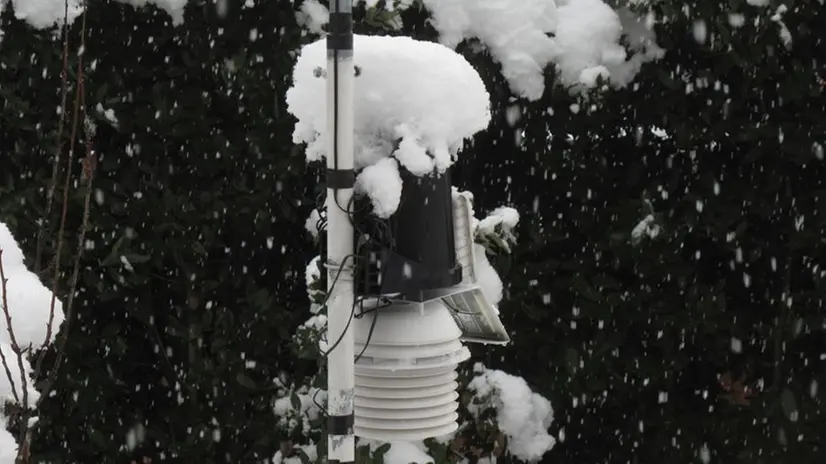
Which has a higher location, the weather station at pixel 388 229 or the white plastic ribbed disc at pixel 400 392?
the weather station at pixel 388 229

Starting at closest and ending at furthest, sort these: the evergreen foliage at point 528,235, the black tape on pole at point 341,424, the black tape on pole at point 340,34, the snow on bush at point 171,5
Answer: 1. the black tape on pole at point 340,34
2. the black tape on pole at point 341,424
3. the evergreen foliage at point 528,235
4. the snow on bush at point 171,5

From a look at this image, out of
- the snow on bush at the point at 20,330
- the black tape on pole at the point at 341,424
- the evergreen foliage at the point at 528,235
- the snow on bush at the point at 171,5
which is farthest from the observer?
the snow on bush at the point at 171,5

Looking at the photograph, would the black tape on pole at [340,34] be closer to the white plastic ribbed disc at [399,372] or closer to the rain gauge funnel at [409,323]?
the rain gauge funnel at [409,323]

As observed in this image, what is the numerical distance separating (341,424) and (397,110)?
73 centimetres

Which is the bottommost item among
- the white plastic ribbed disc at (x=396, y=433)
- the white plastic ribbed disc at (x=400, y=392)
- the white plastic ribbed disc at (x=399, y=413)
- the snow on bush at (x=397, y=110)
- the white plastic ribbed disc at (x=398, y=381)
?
the white plastic ribbed disc at (x=396, y=433)

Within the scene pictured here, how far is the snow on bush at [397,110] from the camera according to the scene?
2.46m

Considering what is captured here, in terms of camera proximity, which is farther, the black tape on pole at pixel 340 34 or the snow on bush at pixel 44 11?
the snow on bush at pixel 44 11

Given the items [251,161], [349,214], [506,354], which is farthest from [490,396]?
[349,214]

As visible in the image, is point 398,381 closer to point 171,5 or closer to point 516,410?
point 516,410

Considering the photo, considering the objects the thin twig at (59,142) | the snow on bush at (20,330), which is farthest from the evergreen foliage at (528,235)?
the snow on bush at (20,330)

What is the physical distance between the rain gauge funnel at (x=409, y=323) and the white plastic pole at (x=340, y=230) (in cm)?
5

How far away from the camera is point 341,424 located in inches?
97.3

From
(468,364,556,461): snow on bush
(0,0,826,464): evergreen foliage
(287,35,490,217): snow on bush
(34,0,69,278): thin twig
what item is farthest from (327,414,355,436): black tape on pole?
(468,364,556,461): snow on bush

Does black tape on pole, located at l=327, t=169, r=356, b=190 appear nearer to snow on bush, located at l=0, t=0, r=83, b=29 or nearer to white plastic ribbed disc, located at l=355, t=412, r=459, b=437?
white plastic ribbed disc, located at l=355, t=412, r=459, b=437
